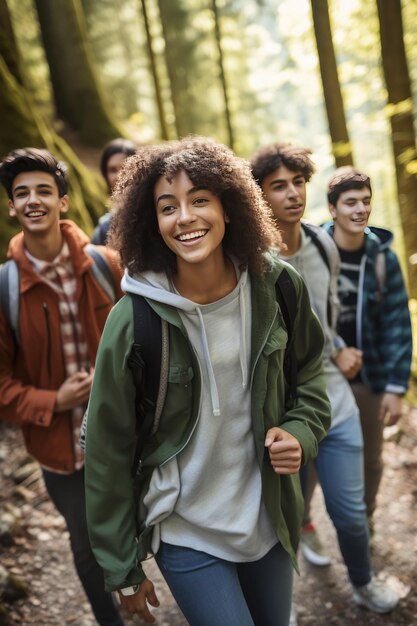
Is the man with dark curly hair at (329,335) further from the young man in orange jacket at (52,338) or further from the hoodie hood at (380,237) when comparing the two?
the young man in orange jacket at (52,338)

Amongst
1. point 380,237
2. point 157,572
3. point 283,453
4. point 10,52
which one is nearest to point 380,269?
point 380,237

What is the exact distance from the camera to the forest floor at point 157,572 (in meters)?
3.83

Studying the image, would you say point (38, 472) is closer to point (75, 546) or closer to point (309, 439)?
point (75, 546)

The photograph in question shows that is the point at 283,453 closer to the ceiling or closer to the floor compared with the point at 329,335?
closer to the floor

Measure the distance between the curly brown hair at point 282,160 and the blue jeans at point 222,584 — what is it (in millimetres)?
2159

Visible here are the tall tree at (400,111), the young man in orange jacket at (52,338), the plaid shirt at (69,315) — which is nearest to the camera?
the young man in orange jacket at (52,338)

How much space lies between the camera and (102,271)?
3336 millimetres

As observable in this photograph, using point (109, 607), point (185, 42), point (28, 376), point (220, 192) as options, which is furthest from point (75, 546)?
point (185, 42)

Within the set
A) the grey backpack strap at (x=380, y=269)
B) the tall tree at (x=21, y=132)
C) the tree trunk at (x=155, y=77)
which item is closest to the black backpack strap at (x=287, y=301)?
the grey backpack strap at (x=380, y=269)

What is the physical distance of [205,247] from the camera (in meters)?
2.25

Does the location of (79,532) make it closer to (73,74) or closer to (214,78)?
(73,74)

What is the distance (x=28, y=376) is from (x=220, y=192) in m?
1.78

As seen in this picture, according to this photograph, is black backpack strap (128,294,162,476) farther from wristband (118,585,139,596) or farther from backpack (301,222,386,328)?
backpack (301,222,386,328)

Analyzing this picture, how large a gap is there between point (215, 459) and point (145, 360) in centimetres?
56
